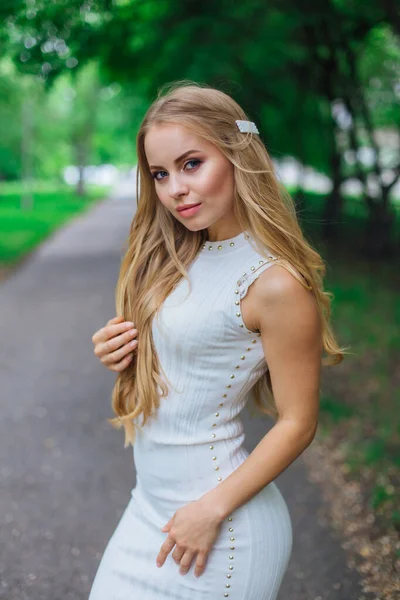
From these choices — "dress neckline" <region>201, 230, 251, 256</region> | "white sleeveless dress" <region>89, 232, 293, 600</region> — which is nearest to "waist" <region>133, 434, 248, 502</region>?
"white sleeveless dress" <region>89, 232, 293, 600</region>

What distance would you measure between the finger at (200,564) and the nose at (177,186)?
0.81m

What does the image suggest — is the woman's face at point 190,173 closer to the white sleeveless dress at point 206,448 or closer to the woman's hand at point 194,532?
the white sleeveless dress at point 206,448

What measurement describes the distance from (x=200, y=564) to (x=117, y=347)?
0.55 meters

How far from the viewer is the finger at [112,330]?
6.15 feet

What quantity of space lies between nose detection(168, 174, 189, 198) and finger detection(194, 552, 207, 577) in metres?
0.81

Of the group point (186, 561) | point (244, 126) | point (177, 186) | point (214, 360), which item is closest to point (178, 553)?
point (186, 561)

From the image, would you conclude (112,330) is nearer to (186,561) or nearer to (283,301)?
(283,301)

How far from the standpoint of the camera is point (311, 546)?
12.9 feet

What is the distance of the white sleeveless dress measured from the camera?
1718mm

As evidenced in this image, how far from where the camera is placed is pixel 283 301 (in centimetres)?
165

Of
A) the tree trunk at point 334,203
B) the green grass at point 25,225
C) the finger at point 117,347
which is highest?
the finger at point 117,347

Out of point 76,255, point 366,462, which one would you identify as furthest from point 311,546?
point 76,255

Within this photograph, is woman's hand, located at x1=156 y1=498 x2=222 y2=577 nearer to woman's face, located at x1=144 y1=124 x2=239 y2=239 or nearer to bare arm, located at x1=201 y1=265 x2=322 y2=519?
bare arm, located at x1=201 y1=265 x2=322 y2=519

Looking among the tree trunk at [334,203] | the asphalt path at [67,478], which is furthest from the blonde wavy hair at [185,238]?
the tree trunk at [334,203]
